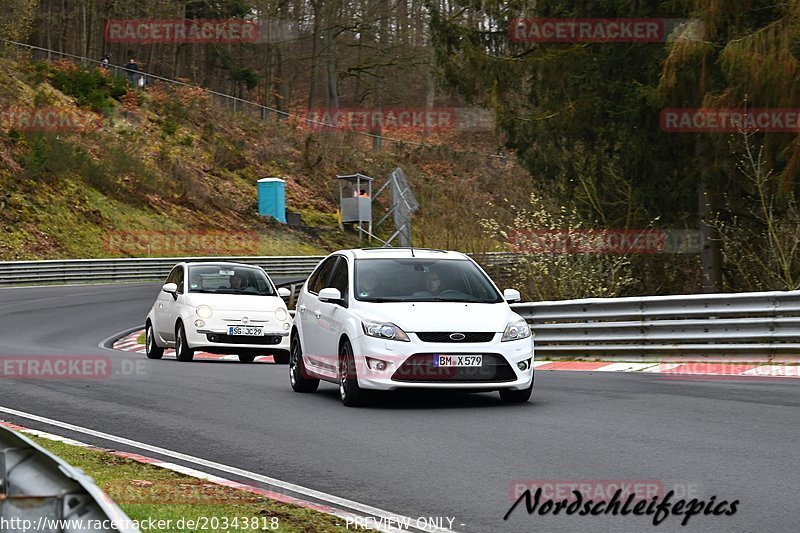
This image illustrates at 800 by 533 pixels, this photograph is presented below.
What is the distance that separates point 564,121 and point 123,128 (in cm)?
4030

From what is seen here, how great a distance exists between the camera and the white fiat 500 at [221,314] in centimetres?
2006

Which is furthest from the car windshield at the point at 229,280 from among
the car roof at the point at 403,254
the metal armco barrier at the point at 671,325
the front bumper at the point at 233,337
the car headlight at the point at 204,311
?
the car roof at the point at 403,254

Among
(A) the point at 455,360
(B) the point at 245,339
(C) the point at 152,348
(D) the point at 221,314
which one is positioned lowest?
(C) the point at 152,348

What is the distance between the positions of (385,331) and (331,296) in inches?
40.9

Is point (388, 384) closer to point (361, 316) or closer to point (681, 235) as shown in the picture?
point (361, 316)

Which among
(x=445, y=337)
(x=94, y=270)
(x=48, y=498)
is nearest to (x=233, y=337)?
(x=445, y=337)

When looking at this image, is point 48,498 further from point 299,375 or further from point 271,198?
point 271,198

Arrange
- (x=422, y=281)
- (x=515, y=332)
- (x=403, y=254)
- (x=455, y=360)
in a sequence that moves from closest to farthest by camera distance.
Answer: (x=455, y=360), (x=515, y=332), (x=422, y=281), (x=403, y=254)

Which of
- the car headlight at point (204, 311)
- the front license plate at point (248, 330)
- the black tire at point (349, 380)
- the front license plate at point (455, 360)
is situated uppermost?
the front license plate at point (455, 360)

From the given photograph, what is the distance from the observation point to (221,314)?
20109mm

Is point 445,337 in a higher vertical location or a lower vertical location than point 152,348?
higher

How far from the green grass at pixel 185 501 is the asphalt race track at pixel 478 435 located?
602 millimetres

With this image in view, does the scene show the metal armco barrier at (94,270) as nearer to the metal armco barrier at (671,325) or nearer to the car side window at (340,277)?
the metal armco barrier at (671,325)

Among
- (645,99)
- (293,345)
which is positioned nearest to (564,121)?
(645,99)
